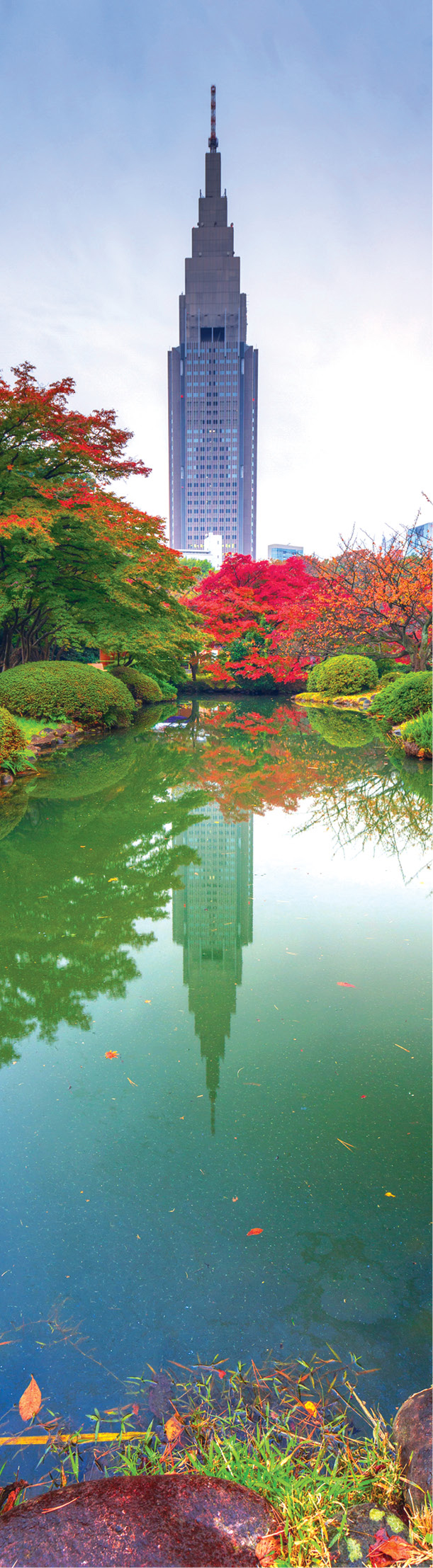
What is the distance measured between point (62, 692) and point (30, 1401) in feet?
33.4

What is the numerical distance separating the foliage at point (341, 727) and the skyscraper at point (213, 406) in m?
93.0

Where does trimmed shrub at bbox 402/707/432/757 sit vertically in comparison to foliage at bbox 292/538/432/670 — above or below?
below

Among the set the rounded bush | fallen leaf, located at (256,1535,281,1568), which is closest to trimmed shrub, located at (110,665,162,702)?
the rounded bush

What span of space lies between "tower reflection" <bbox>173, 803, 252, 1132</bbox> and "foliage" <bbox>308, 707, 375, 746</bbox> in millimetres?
4961

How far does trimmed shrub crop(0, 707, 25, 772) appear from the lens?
Result: 7.72 metres

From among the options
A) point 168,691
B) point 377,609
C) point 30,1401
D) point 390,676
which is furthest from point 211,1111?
point 168,691

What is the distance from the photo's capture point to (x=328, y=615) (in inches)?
583

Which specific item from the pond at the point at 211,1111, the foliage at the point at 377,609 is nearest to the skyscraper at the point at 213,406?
the foliage at the point at 377,609

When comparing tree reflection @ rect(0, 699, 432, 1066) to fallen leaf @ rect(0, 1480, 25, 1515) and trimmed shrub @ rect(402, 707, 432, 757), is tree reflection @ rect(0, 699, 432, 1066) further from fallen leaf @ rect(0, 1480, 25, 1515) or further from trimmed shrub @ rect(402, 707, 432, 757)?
fallen leaf @ rect(0, 1480, 25, 1515)

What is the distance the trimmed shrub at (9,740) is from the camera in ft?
25.3

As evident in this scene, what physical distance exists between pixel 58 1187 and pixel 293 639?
54.3 feet

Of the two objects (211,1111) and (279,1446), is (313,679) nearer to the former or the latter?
(211,1111)

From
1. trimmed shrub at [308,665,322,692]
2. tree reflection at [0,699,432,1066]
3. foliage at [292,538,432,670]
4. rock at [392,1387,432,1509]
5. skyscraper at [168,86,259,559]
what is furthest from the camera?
skyscraper at [168,86,259,559]

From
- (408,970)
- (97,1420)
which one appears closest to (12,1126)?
(97,1420)
